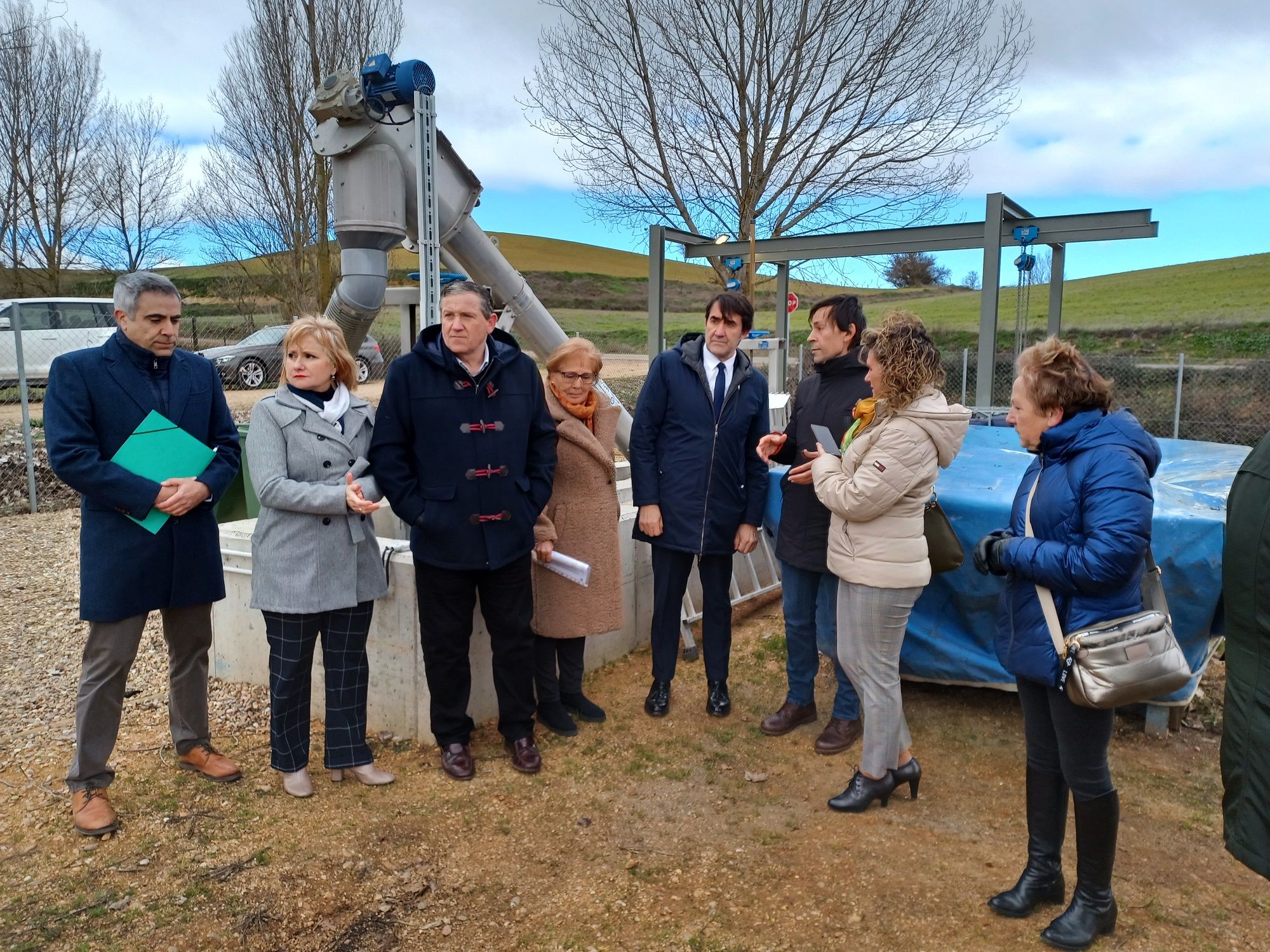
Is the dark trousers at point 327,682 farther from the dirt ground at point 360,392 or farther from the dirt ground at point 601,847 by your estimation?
the dirt ground at point 360,392

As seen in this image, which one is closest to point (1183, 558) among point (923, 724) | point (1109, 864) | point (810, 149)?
point (923, 724)

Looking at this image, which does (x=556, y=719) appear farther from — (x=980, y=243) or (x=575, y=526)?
(x=980, y=243)

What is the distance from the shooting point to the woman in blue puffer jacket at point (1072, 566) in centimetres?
228

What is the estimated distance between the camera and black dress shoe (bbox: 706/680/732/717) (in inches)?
160

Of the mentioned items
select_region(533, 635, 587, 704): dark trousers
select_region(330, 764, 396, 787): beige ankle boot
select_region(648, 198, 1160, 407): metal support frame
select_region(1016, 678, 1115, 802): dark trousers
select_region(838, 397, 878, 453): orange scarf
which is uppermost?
select_region(648, 198, 1160, 407): metal support frame

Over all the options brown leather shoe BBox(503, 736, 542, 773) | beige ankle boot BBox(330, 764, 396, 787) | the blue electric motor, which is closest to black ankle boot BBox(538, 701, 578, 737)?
brown leather shoe BBox(503, 736, 542, 773)

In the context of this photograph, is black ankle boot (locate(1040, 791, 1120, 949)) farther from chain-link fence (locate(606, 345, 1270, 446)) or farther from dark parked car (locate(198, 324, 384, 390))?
dark parked car (locate(198, 324, 384, 390))

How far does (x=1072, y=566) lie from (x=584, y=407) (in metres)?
2.11

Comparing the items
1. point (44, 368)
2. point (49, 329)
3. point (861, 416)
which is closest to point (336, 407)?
point (861, 416)

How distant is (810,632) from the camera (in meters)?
3.90

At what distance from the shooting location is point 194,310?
27.2 m

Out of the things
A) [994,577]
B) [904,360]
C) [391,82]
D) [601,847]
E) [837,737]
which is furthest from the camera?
[391,82]

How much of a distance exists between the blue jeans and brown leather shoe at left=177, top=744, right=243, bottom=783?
90.6 inches

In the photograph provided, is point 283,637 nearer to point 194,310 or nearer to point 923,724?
point 923,724
